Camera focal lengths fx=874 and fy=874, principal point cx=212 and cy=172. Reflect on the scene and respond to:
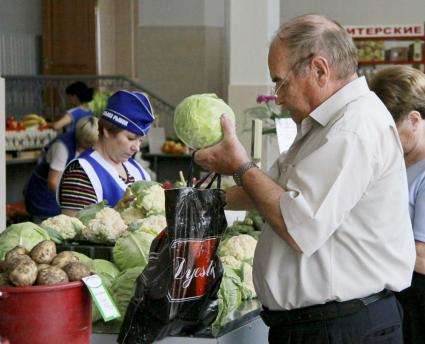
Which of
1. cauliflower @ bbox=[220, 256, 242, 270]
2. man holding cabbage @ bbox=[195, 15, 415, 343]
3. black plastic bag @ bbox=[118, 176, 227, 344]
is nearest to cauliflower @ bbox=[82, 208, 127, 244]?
cauliflower @ bbox=[220, 256, 242, 270]

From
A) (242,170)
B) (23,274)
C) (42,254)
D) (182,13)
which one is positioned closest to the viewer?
(23,274)

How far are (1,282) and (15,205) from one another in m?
7.03

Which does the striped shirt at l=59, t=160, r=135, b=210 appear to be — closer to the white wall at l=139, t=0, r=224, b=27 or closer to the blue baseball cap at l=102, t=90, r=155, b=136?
the blue baseball cap at l=102, t=90, r=155, b=136

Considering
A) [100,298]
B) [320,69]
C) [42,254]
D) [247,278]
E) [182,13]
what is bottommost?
[247,278]

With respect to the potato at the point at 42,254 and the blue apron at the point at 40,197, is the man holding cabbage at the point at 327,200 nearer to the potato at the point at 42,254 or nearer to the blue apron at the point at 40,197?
the potato at the point at 42,254

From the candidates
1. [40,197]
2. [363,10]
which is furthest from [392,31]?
[40,197]

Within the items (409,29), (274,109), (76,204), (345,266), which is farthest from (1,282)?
(409,29)

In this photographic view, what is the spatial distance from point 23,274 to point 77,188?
75.8 inches

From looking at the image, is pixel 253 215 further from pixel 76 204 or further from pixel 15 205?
pixel 15 205

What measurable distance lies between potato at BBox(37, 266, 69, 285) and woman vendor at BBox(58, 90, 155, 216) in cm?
188

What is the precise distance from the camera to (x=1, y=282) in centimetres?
221

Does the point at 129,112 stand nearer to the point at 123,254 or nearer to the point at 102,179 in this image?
the point at 102,179

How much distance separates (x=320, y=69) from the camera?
236 cm

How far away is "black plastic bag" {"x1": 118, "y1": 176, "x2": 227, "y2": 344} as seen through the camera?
243 centimetres
